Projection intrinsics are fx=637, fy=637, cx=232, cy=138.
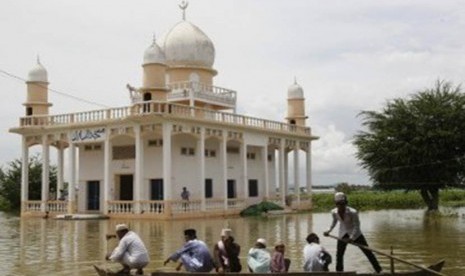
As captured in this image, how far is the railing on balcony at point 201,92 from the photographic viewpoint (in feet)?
126

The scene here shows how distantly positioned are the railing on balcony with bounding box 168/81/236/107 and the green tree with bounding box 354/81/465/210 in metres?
10.0

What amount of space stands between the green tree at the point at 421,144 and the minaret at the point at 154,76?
11.2m

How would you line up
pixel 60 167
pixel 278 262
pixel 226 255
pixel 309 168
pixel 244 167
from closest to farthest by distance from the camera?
pixel 278 262
pixel 226 255
pixel 244 167
pixel 60 167
pixel 309 168

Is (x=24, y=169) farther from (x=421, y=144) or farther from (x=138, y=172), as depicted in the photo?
(x=421, y=144)

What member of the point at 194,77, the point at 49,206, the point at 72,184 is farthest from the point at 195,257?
the point at 194,77

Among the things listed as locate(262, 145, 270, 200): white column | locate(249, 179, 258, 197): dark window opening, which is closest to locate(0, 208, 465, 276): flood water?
locate(262, 145, 270, 200): white column

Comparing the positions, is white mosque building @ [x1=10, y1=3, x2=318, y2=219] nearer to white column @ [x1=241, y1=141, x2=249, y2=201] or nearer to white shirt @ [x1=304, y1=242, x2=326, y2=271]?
white column @ [x1=241, y1=141, x2=249, y2=201]

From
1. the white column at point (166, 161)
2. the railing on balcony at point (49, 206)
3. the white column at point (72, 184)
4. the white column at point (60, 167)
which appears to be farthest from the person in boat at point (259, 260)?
the white column at point (60, 167)

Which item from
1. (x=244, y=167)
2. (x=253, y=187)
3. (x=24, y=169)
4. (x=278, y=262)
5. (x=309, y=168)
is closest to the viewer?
(x=278, y=262)

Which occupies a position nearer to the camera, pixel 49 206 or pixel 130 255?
pixel 130 255

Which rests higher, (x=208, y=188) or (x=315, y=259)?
(x=208, y=188)

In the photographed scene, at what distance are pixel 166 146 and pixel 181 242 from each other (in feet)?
40.7

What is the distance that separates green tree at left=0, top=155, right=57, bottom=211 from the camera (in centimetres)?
4366

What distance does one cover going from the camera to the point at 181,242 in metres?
19.9
